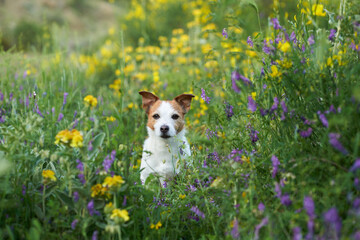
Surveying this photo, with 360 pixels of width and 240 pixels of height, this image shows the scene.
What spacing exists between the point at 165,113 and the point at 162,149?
1.16 feet

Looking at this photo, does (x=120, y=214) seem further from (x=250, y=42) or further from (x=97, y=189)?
(x=250, y=42)

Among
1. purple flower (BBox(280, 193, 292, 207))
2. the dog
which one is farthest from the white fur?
purple flower (BBox(280, 193, 292, 207))

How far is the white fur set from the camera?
3400mm

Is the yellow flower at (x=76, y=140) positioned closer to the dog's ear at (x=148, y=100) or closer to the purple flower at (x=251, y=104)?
the purple flower at (x=251, y=104)

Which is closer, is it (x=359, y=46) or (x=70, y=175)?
(x=70, y=175)

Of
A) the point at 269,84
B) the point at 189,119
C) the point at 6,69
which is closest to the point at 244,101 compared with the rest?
the point at 269,84

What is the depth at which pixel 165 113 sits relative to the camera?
11.5ft

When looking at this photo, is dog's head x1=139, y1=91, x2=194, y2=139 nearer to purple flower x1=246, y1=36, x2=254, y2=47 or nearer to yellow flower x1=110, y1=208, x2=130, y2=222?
purple flower x1=246, y1=36, x2=254, y2=47

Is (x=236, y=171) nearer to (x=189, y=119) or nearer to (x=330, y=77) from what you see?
(x=330, y=77)

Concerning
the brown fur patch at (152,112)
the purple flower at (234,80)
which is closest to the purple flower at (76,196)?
the purple flower at (234,80)

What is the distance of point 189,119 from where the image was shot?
A: 15.2 ft

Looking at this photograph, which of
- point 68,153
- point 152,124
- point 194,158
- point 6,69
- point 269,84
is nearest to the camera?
point 68,153

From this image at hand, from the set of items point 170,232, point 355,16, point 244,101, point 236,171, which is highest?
point 355,16

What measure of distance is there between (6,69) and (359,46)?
152 inches
